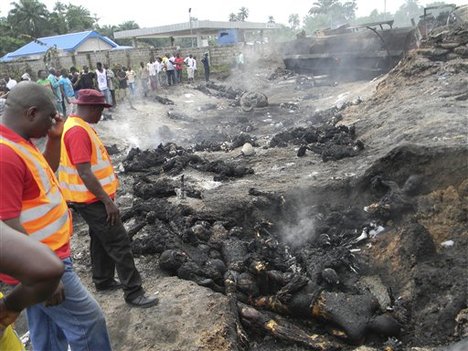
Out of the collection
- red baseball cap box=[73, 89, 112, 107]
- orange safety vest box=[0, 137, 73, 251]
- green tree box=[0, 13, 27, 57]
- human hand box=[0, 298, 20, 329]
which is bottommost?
human hand box=[0, 298, 20, 329]

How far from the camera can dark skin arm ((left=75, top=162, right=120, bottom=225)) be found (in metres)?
3.50

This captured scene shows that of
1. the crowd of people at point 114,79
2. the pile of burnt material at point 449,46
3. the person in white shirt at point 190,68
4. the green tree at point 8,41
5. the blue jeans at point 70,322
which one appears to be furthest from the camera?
the green tree at point 8,41

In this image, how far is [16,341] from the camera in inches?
88.4

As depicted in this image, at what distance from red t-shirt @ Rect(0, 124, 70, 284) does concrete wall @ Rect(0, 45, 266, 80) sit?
709 inches

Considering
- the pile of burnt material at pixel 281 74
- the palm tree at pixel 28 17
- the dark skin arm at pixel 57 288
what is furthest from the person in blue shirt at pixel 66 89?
the palm tree at pixel 28 17

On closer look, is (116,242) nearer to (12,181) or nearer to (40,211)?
(40,211)

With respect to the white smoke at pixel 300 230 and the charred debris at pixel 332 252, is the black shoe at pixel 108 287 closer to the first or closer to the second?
the charred debris at pixel 332 252

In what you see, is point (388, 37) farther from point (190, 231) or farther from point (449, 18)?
point (190, 231)

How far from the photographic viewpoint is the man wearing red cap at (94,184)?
350cm

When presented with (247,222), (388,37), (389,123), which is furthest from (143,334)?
(388,37)

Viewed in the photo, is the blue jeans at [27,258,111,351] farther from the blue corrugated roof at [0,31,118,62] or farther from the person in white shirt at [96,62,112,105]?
the blue corrugated roof at [0,31,118,62]

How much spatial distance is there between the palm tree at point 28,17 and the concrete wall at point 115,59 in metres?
27.7

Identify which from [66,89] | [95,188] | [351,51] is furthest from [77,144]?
[351,51]

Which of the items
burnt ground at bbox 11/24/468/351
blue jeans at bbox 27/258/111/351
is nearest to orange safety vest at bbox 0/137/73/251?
blue jeans at bbox 27/258/111/351
